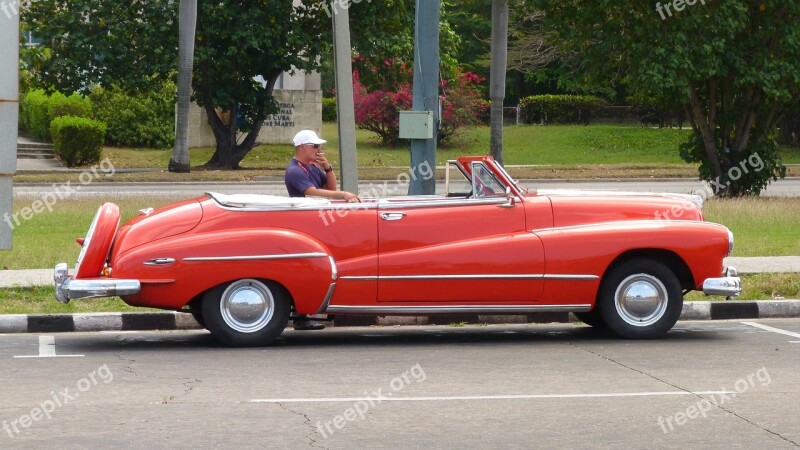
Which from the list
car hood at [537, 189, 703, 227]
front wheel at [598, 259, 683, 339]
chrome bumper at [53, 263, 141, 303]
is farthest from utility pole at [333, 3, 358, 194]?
chrome bumper at [53, 263, 141, 303]

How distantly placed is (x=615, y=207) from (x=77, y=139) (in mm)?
28379

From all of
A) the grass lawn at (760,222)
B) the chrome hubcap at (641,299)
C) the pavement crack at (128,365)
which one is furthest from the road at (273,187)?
the chrome hubcap at (641,299)

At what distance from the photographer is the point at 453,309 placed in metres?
10.2

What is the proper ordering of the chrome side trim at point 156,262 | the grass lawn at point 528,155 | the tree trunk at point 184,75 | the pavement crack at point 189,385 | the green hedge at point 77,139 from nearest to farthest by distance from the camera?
the pavement crack at point 189,385, the chrome side trim at point 156,262, the tree trunk at point 184,75, the grass lawn at point 528,155, the green hedge at point 77,139

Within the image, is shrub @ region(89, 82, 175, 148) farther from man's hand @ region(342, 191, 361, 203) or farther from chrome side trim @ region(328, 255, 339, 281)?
chrome side trim @ region(328, 255, 339, 281)

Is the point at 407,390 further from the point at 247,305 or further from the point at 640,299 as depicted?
the point at 640,299

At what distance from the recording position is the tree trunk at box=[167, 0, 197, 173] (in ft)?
100

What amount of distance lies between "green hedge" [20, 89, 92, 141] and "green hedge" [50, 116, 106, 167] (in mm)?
3253

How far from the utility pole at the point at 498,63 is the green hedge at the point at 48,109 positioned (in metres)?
15.3

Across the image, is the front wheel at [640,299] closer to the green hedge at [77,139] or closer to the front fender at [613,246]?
the front fender at [613,246]

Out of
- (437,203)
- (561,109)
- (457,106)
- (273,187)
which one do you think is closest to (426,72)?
(437,203)

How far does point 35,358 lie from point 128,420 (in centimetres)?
252

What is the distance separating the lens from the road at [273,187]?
1024 inches

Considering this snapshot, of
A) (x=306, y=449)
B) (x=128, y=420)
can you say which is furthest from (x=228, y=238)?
(x=306, y=449)
